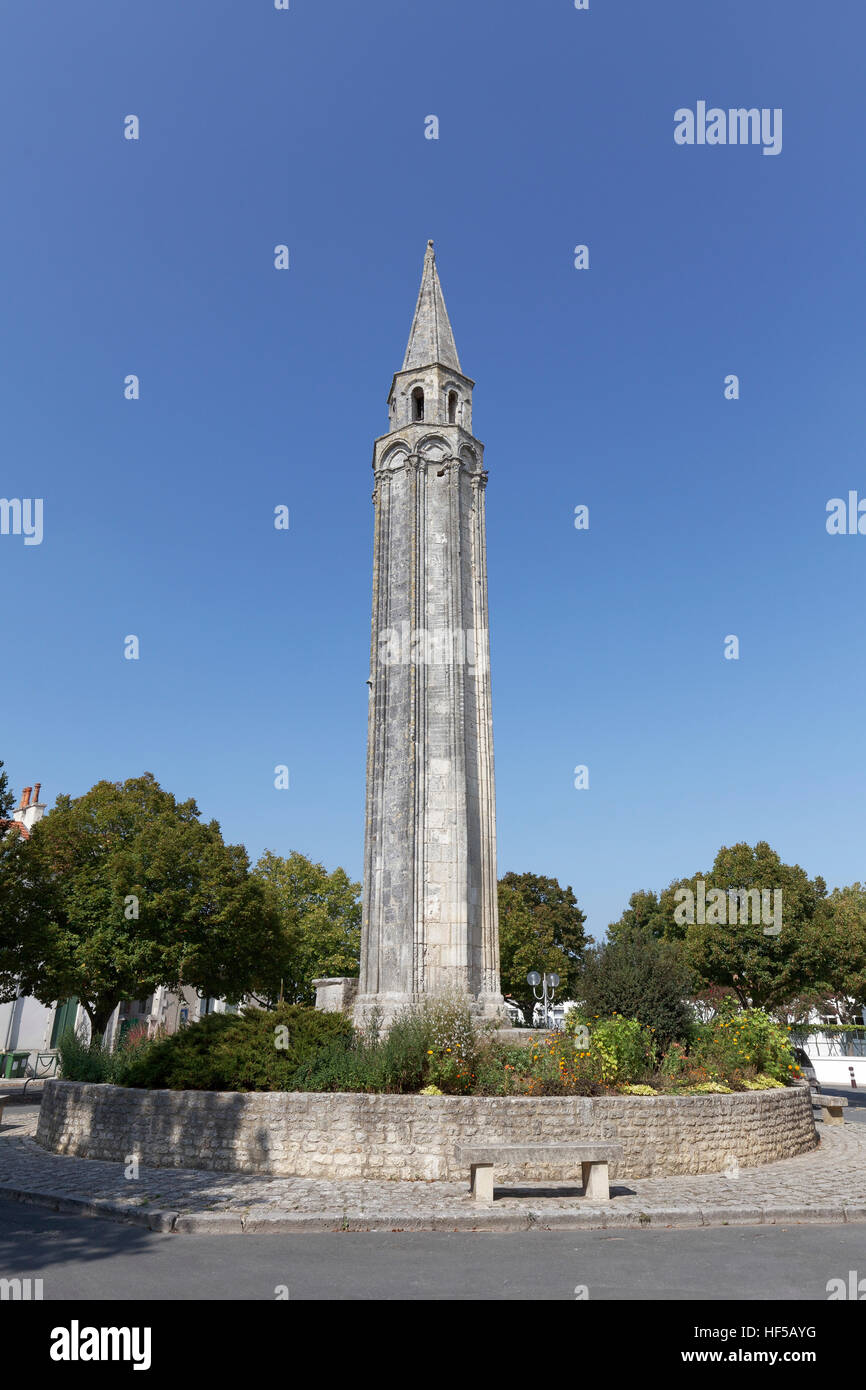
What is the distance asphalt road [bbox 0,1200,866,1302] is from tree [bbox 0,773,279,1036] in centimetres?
1473

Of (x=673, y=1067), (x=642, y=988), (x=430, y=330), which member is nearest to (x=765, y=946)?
(x=642, y=988)

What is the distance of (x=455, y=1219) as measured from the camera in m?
8.98

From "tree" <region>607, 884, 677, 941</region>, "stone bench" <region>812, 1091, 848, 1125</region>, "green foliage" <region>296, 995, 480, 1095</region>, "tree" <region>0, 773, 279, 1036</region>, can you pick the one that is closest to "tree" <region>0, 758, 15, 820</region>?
"tree" <region>0, 773, 279, 1036</region>

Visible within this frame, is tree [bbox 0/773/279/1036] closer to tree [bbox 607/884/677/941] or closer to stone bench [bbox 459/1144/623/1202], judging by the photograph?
stone bench [bbox 459/1144/623/1202]

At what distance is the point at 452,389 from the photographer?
21391 mm

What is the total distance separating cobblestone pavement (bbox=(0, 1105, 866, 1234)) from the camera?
8891mm

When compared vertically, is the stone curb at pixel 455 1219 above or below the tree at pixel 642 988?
below

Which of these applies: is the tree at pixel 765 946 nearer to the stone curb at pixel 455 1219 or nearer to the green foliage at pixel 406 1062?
the green foliage at pixel 406 1062

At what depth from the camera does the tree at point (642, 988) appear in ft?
52.2

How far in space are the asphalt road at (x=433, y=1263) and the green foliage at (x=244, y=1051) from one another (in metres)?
3.63

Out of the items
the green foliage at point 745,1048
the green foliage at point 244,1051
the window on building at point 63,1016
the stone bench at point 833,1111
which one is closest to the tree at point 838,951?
the stone bench at point 833,1111
